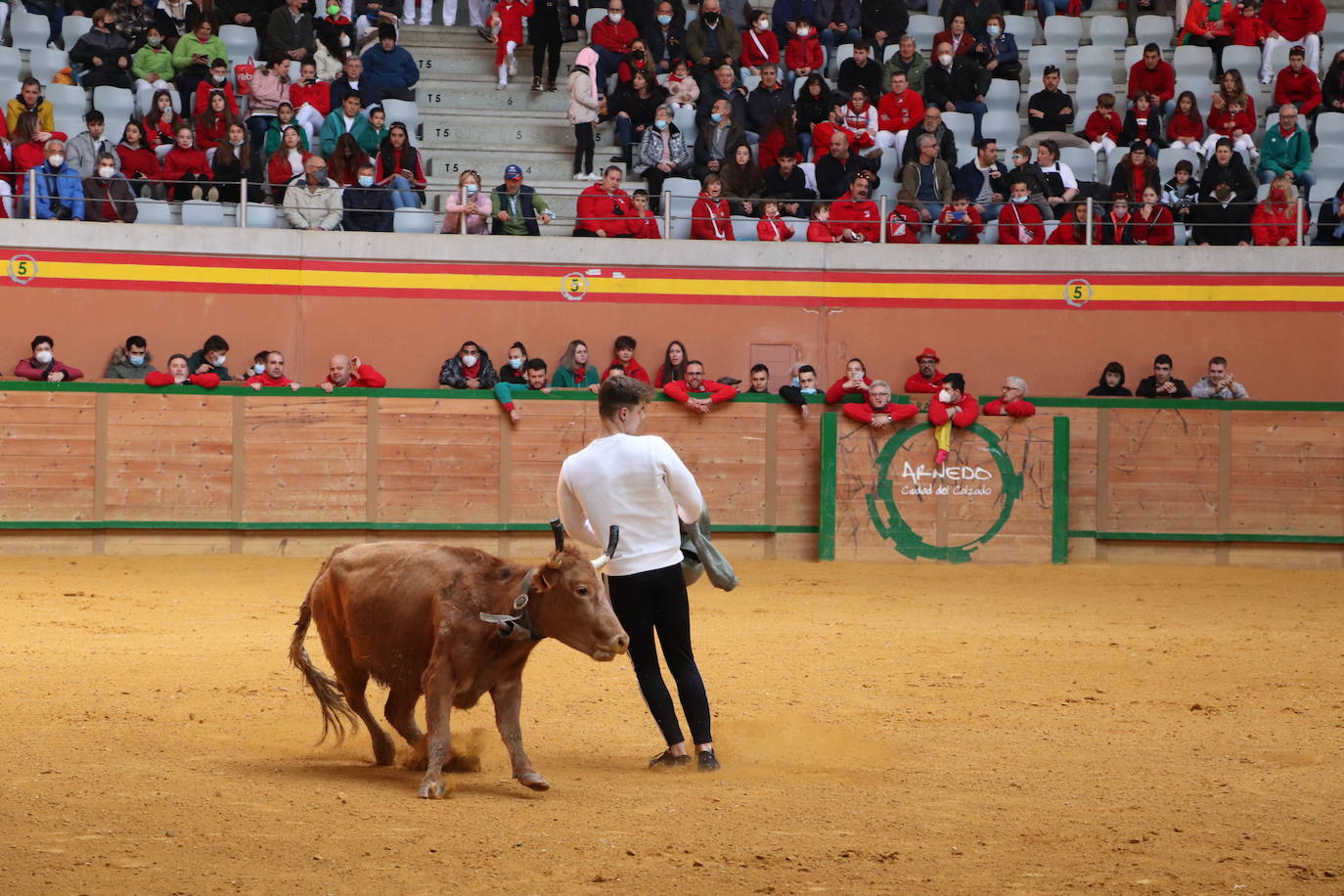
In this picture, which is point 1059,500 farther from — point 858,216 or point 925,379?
point 858,216

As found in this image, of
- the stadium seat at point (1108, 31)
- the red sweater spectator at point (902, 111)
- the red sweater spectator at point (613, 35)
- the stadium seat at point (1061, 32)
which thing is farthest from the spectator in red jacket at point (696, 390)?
the stadium seat at point (1108, 31)

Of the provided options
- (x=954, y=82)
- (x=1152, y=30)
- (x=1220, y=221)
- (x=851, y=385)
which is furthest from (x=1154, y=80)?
(x=851, y=385)

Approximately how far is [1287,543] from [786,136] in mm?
8314

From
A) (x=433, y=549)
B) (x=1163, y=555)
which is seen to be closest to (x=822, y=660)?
(x=433, y=549)

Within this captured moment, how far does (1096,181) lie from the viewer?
20.6 meters

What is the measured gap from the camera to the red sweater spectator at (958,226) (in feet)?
64.0

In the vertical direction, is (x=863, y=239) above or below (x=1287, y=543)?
above

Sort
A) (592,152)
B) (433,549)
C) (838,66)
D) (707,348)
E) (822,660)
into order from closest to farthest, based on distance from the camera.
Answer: (433,549) < (822,660) < (707,348) < (592,152) < (838,66)

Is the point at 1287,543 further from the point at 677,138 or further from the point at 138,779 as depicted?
the point at 138,779

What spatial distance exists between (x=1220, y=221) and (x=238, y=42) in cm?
1391

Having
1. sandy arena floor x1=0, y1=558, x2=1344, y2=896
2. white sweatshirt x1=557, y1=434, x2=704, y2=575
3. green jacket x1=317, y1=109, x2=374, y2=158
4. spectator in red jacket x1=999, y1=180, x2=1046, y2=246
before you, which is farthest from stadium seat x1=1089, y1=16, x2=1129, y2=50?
white sweatshirt x1=557, y1=434, x2=704, y2=575

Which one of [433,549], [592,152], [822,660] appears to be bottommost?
[822,660]

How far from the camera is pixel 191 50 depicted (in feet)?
67.9

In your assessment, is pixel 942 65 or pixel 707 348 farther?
pixel 942 65
